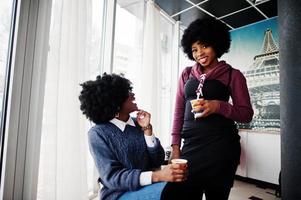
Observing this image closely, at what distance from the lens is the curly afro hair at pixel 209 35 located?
53.5 inches

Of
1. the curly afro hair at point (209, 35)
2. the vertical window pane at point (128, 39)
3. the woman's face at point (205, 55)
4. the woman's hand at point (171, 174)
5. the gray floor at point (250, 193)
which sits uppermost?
the vertical window pane at point (128, 39)

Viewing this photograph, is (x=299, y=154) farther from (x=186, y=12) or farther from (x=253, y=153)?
(x=186, y=12)

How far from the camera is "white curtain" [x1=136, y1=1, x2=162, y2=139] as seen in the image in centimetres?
310

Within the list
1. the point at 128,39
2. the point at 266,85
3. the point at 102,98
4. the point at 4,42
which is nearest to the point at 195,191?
the point at 102,98

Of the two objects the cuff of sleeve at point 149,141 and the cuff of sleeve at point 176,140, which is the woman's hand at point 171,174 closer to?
the cuff of sleeve at point 149,141

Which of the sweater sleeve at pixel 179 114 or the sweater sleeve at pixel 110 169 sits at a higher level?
the sweater sleeve at pixel 179 114

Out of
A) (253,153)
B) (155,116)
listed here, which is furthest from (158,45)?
(253,153)

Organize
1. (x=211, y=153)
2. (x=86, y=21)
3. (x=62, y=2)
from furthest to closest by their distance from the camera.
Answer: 1. (x=86, y=21)
2. (x=62, y=2)
3. (x=211, y=153)

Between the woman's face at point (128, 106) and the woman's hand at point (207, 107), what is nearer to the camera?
the woman's hand at point (207, 107)

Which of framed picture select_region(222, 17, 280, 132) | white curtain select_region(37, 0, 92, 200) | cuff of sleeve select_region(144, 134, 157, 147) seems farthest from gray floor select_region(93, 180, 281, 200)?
cuff of sleeve select_region(144, 134, 157, 147)

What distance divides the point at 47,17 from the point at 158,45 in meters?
1.94

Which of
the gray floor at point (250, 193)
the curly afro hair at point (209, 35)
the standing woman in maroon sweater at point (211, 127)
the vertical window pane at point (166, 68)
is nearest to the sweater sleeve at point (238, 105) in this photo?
the standing woman in maroon sweater at point (211, 127)

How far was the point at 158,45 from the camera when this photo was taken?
342cm

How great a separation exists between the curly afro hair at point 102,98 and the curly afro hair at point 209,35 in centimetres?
59
